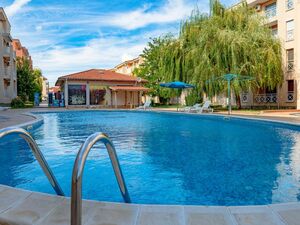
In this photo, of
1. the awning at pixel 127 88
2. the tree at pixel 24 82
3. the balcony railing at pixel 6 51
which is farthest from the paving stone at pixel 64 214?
the tree at pixel 24 82

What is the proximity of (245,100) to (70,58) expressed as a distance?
25.1 m

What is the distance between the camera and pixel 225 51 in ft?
66.9

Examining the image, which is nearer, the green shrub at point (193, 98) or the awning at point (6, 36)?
the green shrub at point (193, 98)

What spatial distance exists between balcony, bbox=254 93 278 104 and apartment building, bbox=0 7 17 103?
88.9ft

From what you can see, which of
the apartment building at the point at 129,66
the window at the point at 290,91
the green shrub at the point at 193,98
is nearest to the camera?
the green shrub at the point at 193,98

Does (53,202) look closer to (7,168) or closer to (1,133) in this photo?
(1,133)

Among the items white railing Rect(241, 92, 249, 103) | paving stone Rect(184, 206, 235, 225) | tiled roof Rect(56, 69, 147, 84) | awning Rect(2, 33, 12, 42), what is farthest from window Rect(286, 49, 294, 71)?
awning Rect(2, 33, 12, 42)

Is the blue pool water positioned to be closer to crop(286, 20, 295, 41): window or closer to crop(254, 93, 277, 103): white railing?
crop(254, 93, 277, 103): white railing

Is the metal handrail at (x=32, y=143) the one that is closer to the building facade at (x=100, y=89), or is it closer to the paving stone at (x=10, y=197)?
the paving stone at (x=10, y=197)

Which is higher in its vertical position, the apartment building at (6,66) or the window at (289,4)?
the window at (289,4)

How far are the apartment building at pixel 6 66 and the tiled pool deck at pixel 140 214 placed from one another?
33355mm

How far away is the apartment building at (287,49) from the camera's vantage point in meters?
23.9

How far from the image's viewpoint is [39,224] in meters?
2.68

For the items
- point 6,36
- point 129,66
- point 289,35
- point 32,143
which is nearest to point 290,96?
point 289,35
